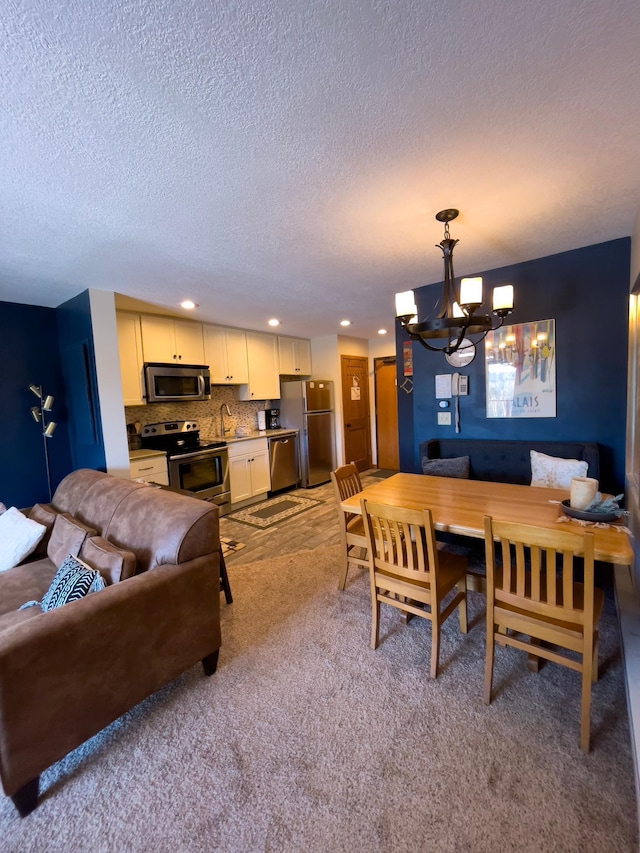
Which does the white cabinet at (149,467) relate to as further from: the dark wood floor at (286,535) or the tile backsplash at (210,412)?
the dark wood floor at (286,535)

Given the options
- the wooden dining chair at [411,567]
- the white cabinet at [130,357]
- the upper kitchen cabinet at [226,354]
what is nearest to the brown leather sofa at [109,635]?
the wooden dining chair at [411,567]

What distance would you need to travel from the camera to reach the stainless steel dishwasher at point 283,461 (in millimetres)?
5055

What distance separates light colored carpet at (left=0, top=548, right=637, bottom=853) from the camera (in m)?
1.17

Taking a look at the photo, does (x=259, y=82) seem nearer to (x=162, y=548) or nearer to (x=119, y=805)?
(x=162, y=548)

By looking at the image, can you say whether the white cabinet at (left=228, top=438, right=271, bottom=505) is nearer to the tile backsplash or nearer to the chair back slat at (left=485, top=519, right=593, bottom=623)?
the tile backsplash

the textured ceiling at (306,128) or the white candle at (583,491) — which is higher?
the textured ceiling at (306,128)

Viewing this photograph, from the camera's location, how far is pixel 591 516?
179 centimetres

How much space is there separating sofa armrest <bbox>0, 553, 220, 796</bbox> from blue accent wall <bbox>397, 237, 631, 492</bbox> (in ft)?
9.71

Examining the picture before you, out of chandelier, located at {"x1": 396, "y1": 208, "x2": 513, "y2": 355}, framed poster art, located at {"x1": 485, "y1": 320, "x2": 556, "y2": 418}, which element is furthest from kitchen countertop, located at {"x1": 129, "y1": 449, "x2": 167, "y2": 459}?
framed poster art, located at {"x1": 485, "y1": 320, "x2": 556, "y2": 418}

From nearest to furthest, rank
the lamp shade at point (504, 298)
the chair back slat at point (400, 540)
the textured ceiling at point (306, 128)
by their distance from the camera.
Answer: the textured ceiling at point (306, 128) → the chair back slat at point (400, 540) → the lamp shade at point (504, 298)

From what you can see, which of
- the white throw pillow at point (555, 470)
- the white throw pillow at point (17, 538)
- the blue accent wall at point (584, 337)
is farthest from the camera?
the blue accent wall at point (584, 337)

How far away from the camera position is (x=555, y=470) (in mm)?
2664

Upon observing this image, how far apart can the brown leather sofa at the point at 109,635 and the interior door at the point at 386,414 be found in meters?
4.87

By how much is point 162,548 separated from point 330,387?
169 inches
